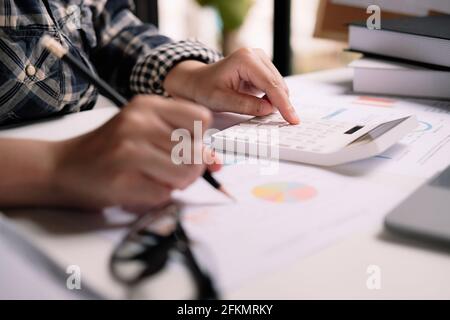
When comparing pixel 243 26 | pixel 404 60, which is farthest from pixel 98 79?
pixel 243 26

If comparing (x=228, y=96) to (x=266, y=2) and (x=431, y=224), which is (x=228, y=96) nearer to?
(x=431, y=224)

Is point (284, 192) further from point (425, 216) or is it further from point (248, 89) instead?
point (248, 89)

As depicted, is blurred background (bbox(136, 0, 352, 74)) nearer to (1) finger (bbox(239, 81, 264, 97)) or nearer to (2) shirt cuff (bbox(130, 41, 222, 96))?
(2) shirt cuff (bbox(130, 41, 222, 96))

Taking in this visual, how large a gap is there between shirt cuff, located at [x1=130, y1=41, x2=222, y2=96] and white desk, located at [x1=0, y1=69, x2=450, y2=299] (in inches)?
19.8

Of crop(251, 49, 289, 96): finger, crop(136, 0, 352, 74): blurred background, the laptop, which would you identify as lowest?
crop(136, 0, 352, 74): blurred background

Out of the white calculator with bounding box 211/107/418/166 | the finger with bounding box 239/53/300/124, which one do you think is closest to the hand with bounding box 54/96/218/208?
the white calculator with bounding box 211/107/418/166

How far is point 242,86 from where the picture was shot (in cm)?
77

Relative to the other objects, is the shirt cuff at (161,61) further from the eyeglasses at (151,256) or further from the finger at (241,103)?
the eyeglasses at (151,256)

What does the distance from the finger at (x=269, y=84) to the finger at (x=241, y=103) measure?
0.06ft

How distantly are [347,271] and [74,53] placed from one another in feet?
1.97

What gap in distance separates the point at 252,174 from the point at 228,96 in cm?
24

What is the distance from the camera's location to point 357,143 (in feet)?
1.88

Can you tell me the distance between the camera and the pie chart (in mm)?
482

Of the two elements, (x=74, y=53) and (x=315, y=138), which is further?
(x=74, y=53)
